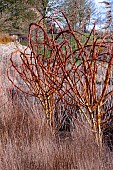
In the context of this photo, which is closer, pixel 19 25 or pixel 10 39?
pixel 10 39

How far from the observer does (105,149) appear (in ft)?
7.17

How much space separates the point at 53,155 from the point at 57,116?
0.96 meters

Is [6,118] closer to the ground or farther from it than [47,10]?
closer to the ground

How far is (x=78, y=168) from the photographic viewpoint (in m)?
1.84

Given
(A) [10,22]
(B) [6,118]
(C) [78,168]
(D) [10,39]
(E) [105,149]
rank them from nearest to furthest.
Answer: (C) [78,168] → (E) [105,149] → (B) [6,118] → (D) [10,39] → (A) [10,22]

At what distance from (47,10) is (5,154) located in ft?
48.1

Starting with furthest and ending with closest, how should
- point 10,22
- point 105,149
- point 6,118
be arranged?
1. point 10,22
2. point 6,118
3. point 105,149

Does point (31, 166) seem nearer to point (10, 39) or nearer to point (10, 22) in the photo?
point (10, 39)

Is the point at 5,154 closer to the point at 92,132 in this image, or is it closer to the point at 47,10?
the point at 92,132

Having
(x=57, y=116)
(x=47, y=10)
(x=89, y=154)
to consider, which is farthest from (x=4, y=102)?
(x=47, y=10)

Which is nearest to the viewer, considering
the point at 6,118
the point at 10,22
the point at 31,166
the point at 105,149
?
the point at 31,166

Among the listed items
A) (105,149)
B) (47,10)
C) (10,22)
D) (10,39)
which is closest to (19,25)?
(10,22)

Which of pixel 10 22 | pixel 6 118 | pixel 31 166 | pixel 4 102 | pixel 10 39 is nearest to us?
pixel 31 166

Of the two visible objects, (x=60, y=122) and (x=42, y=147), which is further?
(x=60, y=122)
